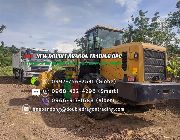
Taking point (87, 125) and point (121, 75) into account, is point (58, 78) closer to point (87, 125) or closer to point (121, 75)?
point (121, 75)

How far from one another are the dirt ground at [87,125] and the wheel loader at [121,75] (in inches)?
23.7

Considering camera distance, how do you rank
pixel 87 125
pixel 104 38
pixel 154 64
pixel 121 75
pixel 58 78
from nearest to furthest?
1. pixel 87 125
2. pixel 154 64
3. pixel 121 75
4. pixel 104 38
5. pixel 58 78

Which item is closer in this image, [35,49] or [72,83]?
[72,83]

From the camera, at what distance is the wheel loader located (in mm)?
6961

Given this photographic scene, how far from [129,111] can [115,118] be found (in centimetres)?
110

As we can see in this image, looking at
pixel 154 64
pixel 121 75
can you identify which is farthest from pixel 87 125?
pixel 154 64

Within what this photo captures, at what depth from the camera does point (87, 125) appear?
778cm

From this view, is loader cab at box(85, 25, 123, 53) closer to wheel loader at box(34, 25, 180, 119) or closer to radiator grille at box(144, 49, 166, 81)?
wheel loader at box(34, 25, 180, 119)

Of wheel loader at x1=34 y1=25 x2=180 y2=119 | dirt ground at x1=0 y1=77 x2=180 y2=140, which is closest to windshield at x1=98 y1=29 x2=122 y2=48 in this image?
wheel loader at x1=34 y1=25 x2=180 y2=119

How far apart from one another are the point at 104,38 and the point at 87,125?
12.0 ft

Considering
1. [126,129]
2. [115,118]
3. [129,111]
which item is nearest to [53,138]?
[126,129]

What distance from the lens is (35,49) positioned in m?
18.7

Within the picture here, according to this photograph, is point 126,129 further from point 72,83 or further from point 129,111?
point 72,83

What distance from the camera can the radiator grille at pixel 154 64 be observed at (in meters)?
7.96
